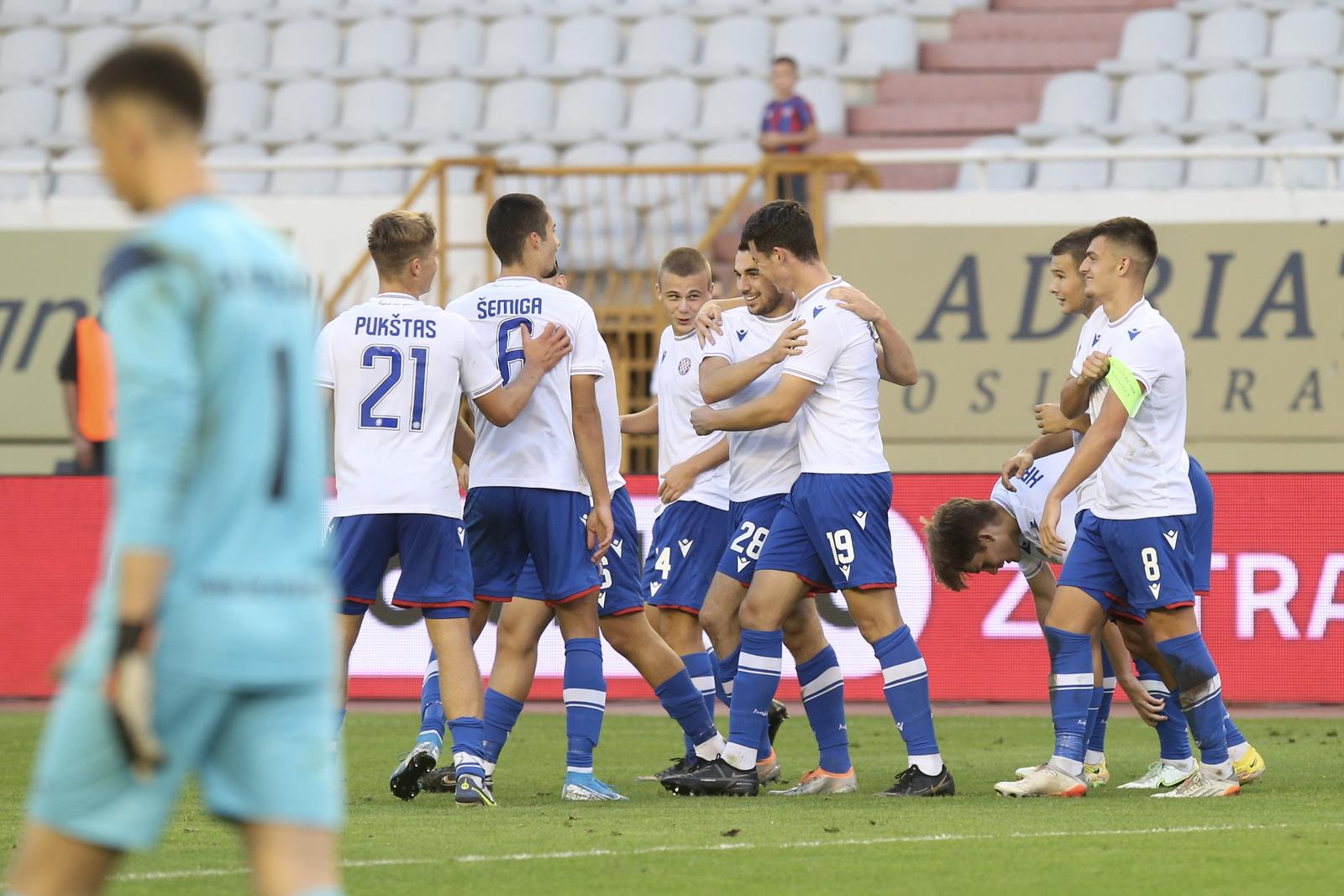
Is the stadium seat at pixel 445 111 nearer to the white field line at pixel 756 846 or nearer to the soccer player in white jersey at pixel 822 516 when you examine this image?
the soccer player in white jersey at pixel 822 516

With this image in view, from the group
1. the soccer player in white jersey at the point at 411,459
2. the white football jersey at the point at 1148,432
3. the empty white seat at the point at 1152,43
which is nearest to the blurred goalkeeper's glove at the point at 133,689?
the soccer player in white jersey at the point at 411,459

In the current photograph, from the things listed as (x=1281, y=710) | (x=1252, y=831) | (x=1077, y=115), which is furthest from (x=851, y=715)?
(x=1077, y=115)

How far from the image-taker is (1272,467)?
45.9ft

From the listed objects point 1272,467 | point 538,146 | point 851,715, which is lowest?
point 851,715

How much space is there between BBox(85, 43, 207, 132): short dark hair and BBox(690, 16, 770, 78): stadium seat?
1464 cm

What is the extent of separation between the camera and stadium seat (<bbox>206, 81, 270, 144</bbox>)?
18.2 meters

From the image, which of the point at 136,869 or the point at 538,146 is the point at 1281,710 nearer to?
the point at 136,869

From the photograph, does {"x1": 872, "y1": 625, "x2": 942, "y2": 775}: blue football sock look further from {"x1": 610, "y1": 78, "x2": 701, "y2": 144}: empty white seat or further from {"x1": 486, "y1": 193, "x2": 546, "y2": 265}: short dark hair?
{"x1": 610, "y1": 78, "x2": 701, "y2": 144}: empty white seat

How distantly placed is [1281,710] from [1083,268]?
4.86m

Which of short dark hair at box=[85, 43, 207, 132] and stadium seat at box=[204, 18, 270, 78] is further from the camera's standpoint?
stadium seat at box=[204, 18, 270, 78]

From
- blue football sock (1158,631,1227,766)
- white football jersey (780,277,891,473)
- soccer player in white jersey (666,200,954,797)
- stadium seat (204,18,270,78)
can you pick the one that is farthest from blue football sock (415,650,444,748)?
stadium seat (204,18,270,78)

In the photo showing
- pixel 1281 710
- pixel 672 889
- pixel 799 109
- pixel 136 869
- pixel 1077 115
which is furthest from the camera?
pixel 1077 115

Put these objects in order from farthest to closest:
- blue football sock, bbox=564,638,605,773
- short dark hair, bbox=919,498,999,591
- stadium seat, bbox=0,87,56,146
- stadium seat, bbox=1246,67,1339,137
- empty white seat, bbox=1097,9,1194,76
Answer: stadium seat, bbox=0,87,56,146 → empty white seat, bbox=1097,9,1194,76 → stadium seat, bbox=1246,67,1339,137 → short dark hair, bbox=919,498,999,591 → blue football sock, bbox=564,638,605,773

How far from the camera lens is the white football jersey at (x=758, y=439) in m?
7.72
